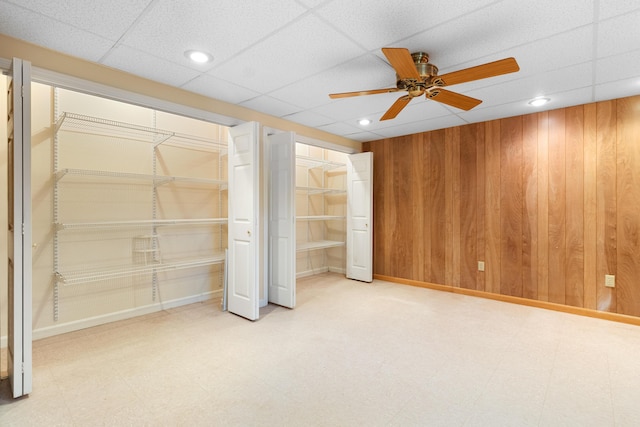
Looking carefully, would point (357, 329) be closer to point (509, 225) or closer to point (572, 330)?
point (572, 330)

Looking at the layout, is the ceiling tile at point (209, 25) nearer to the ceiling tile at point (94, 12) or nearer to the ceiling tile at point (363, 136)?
the ceiling tile at point (94, 12)

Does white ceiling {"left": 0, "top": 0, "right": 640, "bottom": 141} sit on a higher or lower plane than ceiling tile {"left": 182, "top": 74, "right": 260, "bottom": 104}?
lower

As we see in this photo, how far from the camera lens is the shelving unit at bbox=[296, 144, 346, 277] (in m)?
5.63

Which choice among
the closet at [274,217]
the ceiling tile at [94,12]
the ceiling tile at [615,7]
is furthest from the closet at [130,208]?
the ceiling tile at [615,7]

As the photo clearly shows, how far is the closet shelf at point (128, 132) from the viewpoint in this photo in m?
3.04

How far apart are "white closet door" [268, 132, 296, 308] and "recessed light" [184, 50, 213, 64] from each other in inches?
58.2

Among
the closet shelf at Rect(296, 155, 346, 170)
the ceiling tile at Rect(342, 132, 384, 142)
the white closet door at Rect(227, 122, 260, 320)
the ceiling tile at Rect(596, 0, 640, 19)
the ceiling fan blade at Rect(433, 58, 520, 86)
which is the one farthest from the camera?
the closet shelf at Rect(296, 155, 346, 170)

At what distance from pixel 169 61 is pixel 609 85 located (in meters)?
4.00

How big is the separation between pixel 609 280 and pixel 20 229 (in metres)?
5.28

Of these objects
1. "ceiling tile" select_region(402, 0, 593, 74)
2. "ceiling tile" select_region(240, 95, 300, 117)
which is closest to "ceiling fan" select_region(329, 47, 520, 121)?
"ceiling tile" select_region(402, 0, 593, 74)

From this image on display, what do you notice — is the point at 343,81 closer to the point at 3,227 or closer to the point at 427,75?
the point at 427,75

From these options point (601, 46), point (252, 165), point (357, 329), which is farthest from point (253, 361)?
point (601, 46)

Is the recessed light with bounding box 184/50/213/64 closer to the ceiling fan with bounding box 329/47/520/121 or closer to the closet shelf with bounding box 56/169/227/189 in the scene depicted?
the ceiling fan with bounding box 329/47/520/121

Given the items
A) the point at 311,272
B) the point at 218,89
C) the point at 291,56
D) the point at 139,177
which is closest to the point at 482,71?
the point at 291,56
